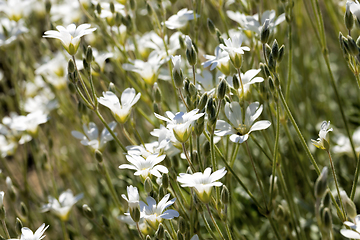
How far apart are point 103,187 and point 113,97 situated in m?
0.66

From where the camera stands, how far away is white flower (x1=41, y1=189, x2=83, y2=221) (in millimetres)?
1406

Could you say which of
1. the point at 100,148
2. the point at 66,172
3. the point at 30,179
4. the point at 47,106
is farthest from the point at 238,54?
the point at 30,179

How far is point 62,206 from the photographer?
1502mm

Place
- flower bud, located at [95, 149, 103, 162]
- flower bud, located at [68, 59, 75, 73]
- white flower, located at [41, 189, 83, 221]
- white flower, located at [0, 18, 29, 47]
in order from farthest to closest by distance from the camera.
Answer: white flower, located at [0, 18, 29, 47] → white flower, located at [41, 189, 83, 221] → flower bud, located at [95, 149, 103, 162] → flower bud, located at [68, 59, 75, 73]

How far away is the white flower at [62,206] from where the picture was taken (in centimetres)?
141

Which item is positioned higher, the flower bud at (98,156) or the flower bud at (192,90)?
the flower bud at (192,90)

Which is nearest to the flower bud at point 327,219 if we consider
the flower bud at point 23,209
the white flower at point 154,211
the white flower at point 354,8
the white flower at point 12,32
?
the white flower at point 154,211

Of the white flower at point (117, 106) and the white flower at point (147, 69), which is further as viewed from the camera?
the white flower at point (147, 69)

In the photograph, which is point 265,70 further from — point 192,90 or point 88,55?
point 88,55

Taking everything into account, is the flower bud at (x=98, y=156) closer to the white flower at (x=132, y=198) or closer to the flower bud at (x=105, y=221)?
the flower bud at (x=105, y=221)

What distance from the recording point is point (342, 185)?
5.50 feet

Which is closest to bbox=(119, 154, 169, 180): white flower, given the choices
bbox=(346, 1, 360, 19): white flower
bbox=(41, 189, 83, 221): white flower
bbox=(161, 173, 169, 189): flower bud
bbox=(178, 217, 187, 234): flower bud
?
bbox=(161, 173, 169, 189): flower bud

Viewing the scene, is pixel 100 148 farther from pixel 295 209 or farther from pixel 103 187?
pixel 295 209

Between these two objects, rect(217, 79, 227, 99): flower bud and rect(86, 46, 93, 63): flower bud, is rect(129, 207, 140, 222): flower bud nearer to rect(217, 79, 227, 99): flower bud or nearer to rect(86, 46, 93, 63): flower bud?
rect(217, 79, 227, 99): flower bud
